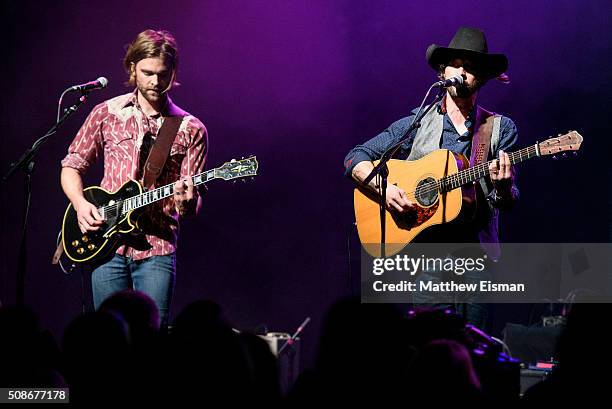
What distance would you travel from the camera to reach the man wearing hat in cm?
477

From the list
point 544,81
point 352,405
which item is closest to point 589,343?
point 352,405

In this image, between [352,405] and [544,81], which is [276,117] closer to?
[544,81]

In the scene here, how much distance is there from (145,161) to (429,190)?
1.80 m

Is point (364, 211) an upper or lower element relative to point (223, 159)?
lower

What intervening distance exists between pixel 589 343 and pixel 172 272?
9.68 ft

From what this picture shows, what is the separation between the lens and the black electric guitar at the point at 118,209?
4.88 metres

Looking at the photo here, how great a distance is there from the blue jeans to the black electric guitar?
94mm

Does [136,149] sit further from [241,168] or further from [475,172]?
[475,172]

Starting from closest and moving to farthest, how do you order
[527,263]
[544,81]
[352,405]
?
[352,405] → [544,81] → [527,263]

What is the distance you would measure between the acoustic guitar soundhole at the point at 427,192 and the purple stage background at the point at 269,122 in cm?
207

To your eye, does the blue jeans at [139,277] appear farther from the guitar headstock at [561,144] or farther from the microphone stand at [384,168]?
the guitar headstock at [561,144]

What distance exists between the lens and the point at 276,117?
24.5 feet

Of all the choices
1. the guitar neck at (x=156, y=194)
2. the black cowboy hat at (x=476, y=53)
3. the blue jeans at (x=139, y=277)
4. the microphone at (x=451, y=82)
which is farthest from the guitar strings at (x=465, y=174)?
the blue jeans at (x=139, y=277)

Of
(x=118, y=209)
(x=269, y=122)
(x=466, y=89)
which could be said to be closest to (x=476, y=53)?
(x=466, y=89)
